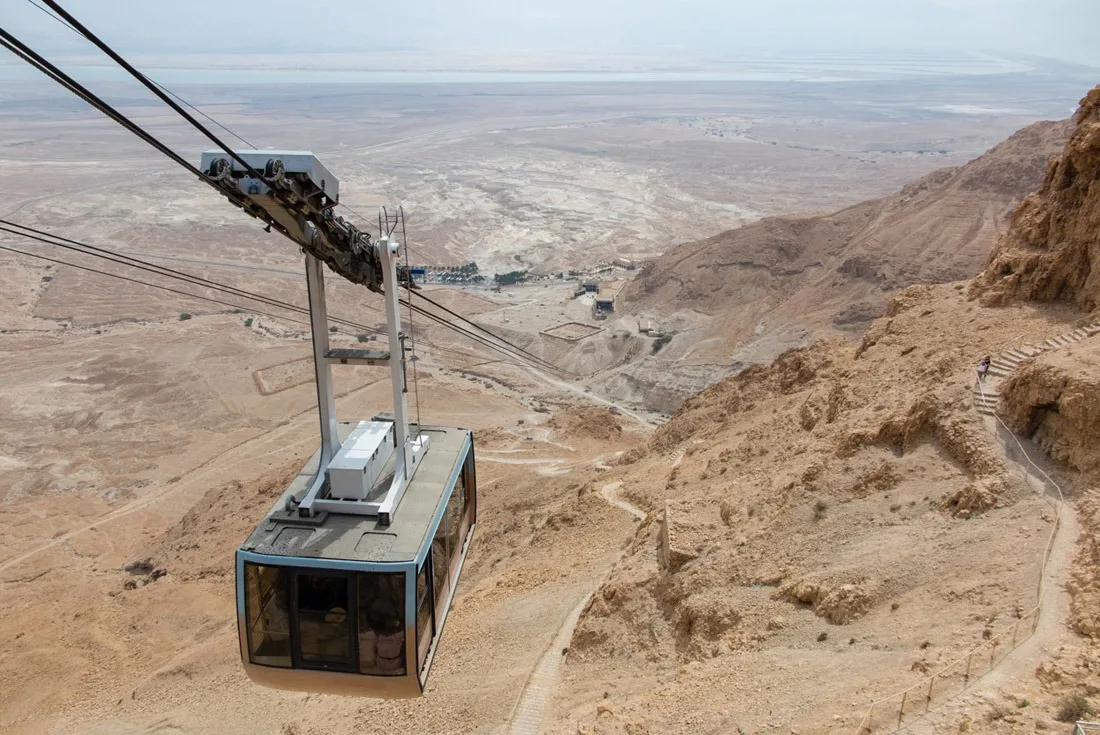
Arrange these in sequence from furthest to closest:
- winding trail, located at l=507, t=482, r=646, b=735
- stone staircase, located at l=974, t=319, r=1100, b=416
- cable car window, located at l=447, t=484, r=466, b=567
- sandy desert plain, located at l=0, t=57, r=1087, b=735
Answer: sandy desert plain, located at l=0, t=57, r=1087, b=735, stone staircase, located at l=974, t=319, r=1100, b=416, winding trail, located at l=507, t=482, r=646, b=735, cable car window, located at l=447, t=484, r=466, b=567

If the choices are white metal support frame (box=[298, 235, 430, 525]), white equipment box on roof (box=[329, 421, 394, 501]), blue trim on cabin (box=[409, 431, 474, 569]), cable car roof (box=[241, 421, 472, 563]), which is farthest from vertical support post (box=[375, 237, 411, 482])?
blue trim on cabin (box=[409, 431, 474, 569])

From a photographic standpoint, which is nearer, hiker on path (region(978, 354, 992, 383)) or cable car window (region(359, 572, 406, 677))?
cable car window (region(359, 572, 406, 677))

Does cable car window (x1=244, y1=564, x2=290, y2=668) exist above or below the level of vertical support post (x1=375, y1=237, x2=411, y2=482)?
below

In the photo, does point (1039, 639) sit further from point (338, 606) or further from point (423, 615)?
point (338, 606)

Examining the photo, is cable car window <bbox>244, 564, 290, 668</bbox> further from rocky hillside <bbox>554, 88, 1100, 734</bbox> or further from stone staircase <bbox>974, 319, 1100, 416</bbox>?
stone staircase <bbox>974, 319, 1100, 416</bbox>

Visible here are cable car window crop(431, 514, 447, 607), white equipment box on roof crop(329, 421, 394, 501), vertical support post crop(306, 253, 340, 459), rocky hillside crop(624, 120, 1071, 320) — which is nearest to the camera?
cable car window crop(431, 514, 447, 607)

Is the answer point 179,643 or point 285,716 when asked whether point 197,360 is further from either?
point 285,716

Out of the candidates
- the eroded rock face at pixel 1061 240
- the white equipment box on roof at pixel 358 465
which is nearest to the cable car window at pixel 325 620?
the white equipment box on roof at pixel 358 465

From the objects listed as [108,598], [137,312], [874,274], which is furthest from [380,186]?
[108,598]

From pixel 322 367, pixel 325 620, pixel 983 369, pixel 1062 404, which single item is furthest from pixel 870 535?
pixel 322 367
